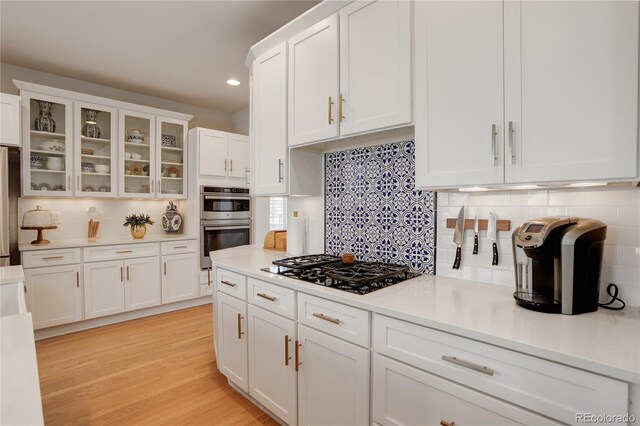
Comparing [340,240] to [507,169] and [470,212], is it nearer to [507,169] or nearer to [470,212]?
[470,212]

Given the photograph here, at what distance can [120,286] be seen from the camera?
3672 millimetres

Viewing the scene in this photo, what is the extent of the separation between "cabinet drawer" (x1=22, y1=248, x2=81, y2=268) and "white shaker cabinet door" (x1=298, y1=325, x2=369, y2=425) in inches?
117

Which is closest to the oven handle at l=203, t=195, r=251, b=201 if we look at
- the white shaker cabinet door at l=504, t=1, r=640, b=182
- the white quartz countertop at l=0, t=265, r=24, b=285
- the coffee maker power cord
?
the white quartz countertop at l=0, t=265, r=24, b=285

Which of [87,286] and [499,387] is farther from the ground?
→ [499,387]

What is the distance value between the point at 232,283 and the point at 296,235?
1.99ft

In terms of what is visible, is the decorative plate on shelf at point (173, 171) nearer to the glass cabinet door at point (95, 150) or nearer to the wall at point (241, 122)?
the glass cabinet door at point (95, 150)

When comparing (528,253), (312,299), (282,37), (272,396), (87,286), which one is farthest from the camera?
(87,286)

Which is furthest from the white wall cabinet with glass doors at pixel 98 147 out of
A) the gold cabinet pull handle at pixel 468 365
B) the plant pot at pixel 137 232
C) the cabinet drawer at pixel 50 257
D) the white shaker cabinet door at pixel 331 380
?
the gold cabinet pull handle at pixel 468 365

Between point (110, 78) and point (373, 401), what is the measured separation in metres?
4.34

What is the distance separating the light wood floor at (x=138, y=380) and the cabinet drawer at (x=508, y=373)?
1.25 meters

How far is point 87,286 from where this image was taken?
11.3 ft

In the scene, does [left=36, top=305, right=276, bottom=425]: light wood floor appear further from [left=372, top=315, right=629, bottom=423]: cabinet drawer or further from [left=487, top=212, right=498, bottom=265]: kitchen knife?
[left=487, top=212, right=498, bottom=265]: kitchen knife

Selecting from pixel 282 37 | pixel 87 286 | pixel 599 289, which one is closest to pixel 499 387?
pixel 599 289

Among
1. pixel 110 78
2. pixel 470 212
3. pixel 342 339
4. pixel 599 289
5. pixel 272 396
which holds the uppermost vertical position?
pixel 110 78
